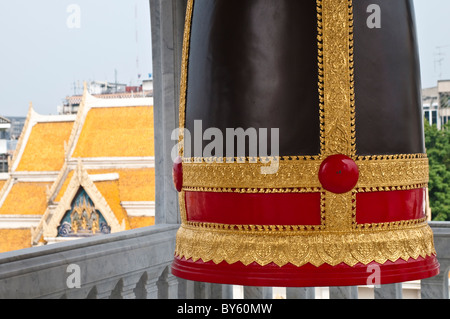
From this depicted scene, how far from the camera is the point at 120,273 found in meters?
2.93

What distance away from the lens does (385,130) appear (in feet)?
3.84

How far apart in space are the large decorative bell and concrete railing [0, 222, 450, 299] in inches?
50.2

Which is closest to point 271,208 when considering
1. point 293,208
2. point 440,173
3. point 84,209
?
point 293,208

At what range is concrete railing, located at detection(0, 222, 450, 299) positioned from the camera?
2336mm

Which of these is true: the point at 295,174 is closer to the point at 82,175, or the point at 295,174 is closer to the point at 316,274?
the point at 316,274

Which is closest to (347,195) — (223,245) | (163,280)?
(223,245)

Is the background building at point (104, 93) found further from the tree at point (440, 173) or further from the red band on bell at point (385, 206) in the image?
the red band on bell at point (385, 206)

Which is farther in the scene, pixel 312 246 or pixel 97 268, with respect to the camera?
pixel 97 268

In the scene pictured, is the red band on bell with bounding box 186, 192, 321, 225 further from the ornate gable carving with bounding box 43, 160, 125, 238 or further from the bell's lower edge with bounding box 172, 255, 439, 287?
the ornate gable carving with bounding box 43, 160, 125, 238

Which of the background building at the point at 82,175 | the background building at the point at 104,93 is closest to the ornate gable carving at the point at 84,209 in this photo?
the background building at the point at 82,175

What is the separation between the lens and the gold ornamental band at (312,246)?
1.15 m

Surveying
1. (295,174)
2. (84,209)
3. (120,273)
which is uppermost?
(295,174)

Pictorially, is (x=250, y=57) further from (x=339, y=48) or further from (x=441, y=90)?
(x=441, y=90)

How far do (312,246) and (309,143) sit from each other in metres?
0.17
